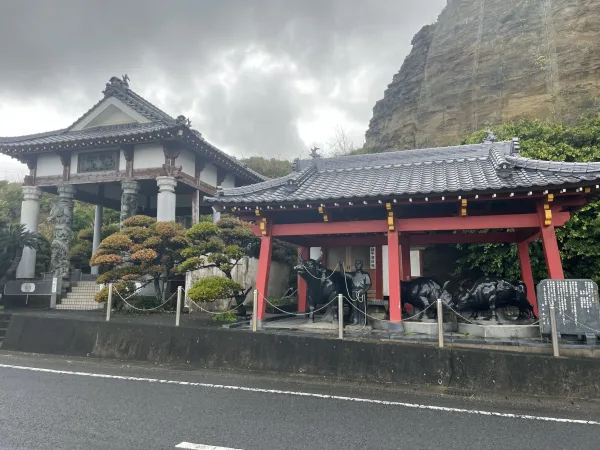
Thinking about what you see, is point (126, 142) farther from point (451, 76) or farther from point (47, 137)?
point (451, 76)

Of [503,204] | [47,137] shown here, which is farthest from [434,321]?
[47,137]

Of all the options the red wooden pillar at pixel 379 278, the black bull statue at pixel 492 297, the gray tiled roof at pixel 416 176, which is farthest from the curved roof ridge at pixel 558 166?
the red wooden pillar at pixel 379 278

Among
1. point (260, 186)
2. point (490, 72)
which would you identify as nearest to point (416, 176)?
point (260, 186)

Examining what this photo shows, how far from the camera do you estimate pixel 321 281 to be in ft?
32.7

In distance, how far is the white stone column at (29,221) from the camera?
55.3 feet

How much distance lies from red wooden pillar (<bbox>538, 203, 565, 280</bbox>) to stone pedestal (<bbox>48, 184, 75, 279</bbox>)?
17537 millimetres

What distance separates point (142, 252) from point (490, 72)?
32.1 meters

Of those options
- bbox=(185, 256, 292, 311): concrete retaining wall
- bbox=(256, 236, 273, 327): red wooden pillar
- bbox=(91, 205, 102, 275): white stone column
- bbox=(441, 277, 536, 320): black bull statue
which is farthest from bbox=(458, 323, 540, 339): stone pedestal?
bbox=(91, 205, 102, 275): white stone column

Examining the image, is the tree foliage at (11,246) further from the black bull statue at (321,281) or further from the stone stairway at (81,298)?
the black bull statue at (321,281)

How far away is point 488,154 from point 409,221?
403 cm

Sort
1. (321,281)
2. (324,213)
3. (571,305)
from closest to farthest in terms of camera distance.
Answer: (571,305) → (324,213) → (321,281)

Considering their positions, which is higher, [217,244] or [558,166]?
[558,166]

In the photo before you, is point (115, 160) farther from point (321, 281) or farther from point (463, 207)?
point (463, 207)

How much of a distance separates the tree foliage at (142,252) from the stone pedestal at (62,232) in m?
4.40
